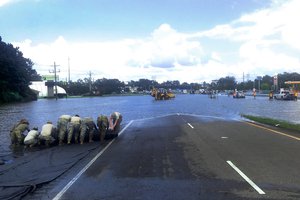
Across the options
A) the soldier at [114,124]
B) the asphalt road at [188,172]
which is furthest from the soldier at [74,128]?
the asphalt road at [188,172]

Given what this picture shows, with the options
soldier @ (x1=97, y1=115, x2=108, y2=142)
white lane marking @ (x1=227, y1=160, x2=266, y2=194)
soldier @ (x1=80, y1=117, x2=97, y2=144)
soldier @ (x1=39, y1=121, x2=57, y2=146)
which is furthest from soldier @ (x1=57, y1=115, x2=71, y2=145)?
white lane marking @ (x1=227, y1=160, x2=266, y2=194)

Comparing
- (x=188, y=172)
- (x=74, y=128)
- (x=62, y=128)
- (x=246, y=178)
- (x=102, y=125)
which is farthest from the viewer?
(x=102, y=125)

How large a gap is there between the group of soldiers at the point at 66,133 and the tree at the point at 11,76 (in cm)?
8347

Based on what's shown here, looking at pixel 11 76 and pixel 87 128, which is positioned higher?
pixel 11 76

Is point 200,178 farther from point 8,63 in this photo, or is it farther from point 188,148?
point 8,63

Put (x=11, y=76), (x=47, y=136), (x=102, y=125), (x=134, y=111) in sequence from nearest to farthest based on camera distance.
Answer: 1. (x=47, y=136)
2. (x=102, y=125)
3. (x=134, y=111)
4. (x=11, y=76)

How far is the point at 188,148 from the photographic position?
15852mm

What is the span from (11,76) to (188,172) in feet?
333

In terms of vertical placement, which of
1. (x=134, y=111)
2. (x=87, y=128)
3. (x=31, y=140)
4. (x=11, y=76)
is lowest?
(x=134, y=111)

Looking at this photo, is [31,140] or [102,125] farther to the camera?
[102,125]

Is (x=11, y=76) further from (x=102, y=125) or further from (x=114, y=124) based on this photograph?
(x=102, y=125)

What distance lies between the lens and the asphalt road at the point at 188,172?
8.77 meters

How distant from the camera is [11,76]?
348 ft

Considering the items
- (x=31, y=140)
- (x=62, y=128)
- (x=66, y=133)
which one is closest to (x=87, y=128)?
(x=66, y=133)
